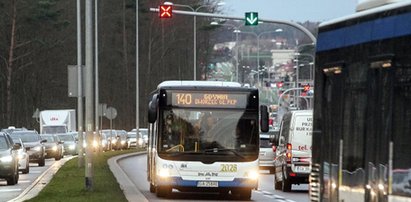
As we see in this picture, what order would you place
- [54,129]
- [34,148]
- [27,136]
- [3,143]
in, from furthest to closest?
1. [54,129]
2. [27,136]
3. [34,148]
4. [3,143]

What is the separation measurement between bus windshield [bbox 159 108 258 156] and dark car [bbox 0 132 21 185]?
9924mm

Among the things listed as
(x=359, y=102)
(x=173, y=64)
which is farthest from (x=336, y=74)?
(x=173, y=64)

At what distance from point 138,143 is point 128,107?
21.9 m

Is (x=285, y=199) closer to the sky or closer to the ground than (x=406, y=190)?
closer to the ground

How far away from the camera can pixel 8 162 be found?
35406 millimetres

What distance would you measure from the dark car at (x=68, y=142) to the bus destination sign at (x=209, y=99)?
4563cm

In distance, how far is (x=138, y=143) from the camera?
84.1 meters

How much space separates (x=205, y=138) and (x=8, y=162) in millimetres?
10496

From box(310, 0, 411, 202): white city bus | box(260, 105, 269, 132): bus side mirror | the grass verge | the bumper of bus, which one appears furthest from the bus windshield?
box(310, 0, 411, 202): white city bus

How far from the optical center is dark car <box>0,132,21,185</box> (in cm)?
3550

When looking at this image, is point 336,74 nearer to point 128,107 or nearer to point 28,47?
point 28,47

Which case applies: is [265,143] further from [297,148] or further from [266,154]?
[297,148]

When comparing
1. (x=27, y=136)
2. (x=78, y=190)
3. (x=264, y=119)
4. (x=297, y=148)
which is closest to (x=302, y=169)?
(x=297, y=148)

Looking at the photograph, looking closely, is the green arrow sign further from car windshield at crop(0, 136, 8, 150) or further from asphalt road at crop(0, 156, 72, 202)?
car windshield at crop(0, 136, 8, 150)
